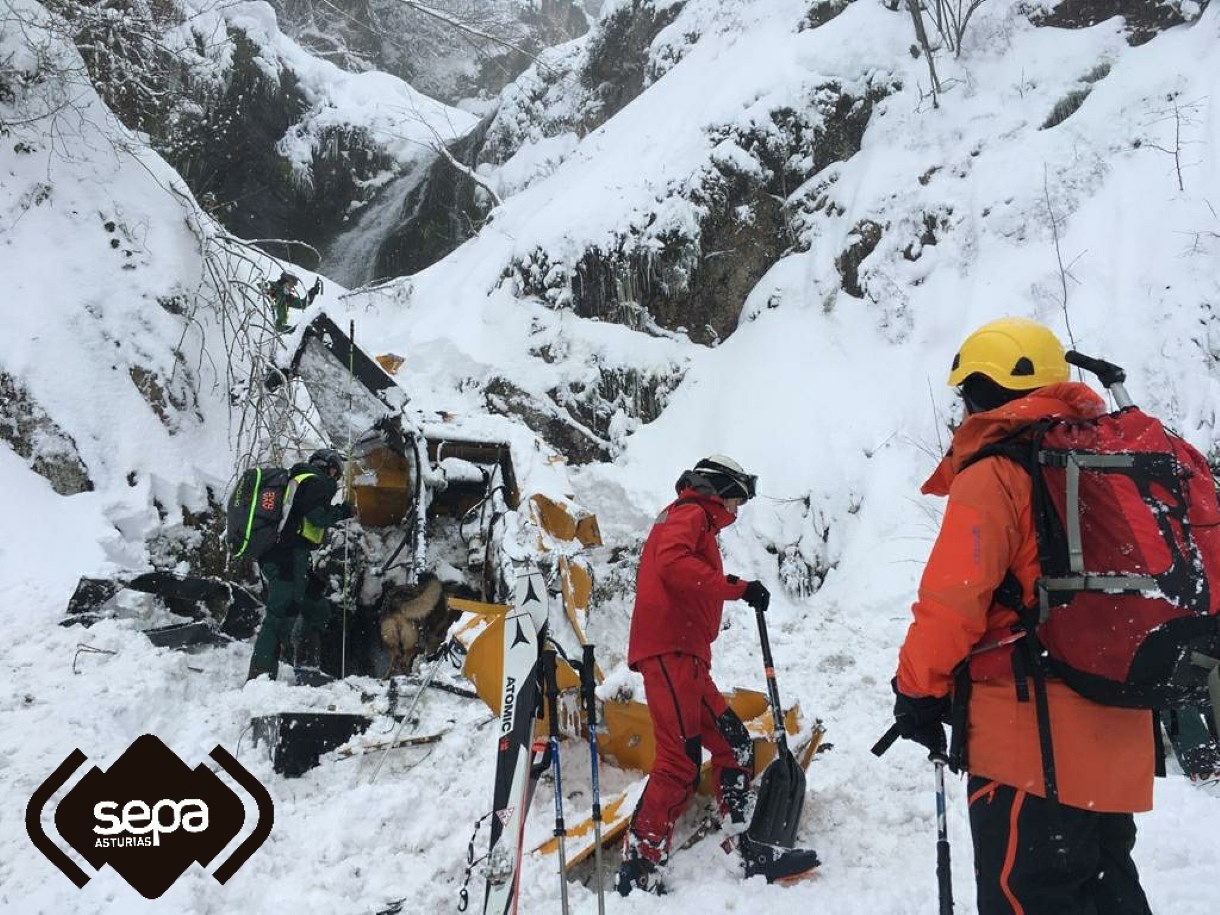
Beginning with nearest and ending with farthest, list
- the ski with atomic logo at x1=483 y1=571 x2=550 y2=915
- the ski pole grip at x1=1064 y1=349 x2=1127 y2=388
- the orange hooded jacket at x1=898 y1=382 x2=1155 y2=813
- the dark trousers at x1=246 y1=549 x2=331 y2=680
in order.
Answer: the orange hooded jacket at x1=898 y1=382 x2=1155 y2=813
the ski pole grip at x1=1064 y1=349 x2=1127 y2=388
the ski with atomic logo at x1=483 y1=571 x2=550 y2=915
the dark trousers at x1=246 y1=549 x2=331 y2=680

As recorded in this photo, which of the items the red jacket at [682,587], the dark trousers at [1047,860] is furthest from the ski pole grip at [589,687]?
the dark trousers at [1047,860]

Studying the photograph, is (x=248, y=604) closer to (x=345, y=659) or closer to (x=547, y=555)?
(x=345, y=659)

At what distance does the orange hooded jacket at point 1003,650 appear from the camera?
186 cm

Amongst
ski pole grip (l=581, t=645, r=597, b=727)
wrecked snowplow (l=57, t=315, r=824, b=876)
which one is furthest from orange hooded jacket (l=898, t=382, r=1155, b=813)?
wrecked snowplow (l=57, t=315, r=824, b=876)

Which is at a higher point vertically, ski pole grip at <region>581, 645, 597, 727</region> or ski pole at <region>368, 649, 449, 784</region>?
ski pole grip at <region>581, 645, 597, 727</region>

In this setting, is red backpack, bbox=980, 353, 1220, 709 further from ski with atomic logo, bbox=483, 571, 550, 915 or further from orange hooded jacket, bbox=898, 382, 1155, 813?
ski with atomic logo, bbox=483, 571, 550, 915

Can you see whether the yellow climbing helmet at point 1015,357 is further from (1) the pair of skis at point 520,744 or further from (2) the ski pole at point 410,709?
(2) the ski pole at point 410,709

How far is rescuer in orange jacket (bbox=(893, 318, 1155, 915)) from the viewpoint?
1.86 m

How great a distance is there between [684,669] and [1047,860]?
176 centimetres

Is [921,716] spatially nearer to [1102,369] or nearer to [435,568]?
[1102,369]

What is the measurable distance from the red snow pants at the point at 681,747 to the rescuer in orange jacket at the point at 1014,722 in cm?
143

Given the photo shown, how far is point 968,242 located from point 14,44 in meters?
10.1

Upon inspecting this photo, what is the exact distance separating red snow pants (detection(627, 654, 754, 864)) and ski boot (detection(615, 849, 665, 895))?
3 cm

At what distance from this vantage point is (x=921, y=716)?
2.06 m
